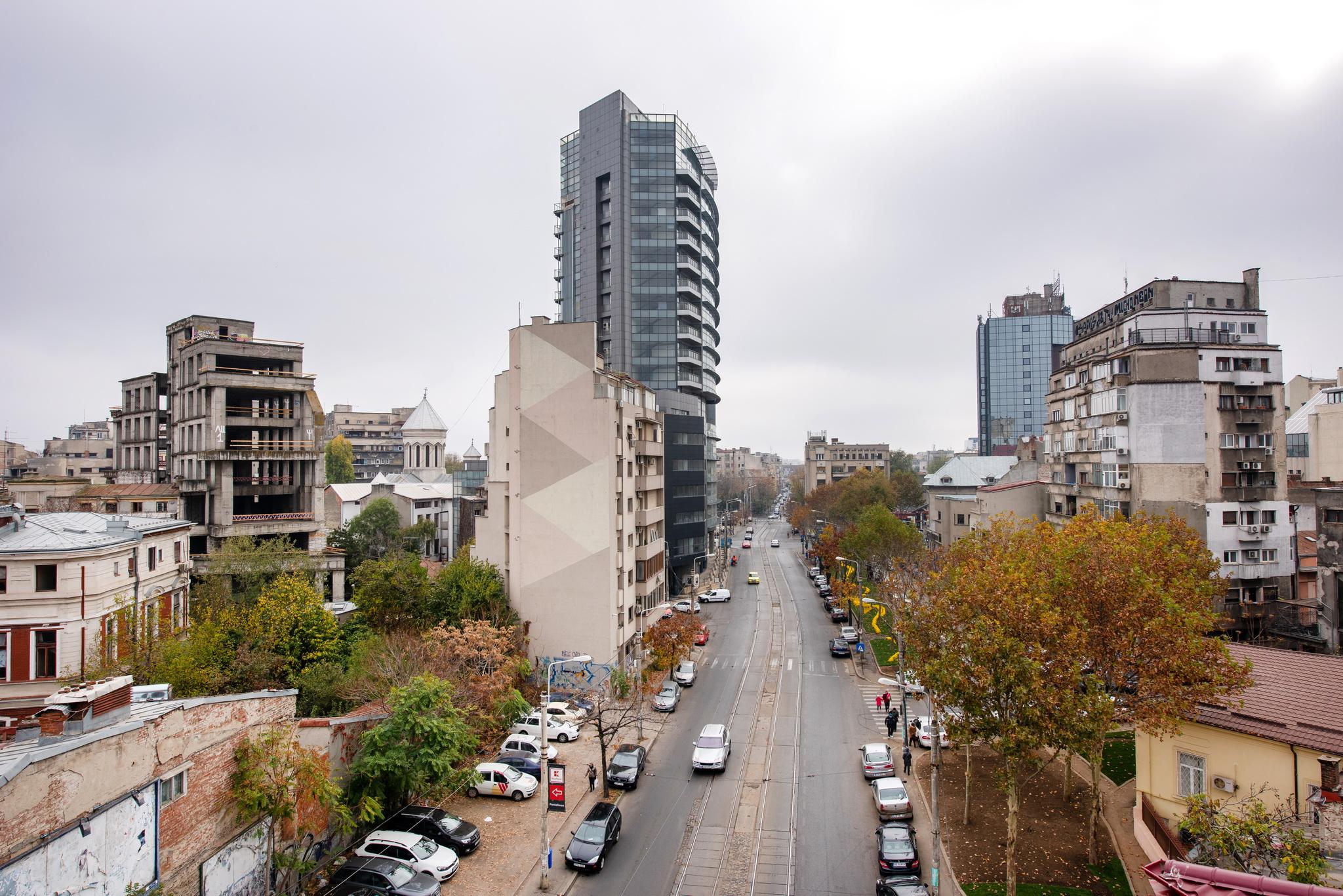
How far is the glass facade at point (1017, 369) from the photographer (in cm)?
17312

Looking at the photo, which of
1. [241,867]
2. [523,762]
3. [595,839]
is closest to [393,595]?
[523,762]

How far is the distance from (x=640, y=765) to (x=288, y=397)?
133ft

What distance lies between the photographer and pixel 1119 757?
31.0 m

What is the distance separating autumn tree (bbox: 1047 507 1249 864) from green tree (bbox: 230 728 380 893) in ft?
70.1

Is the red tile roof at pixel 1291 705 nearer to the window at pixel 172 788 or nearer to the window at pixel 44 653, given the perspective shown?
the window at pixel 172 788

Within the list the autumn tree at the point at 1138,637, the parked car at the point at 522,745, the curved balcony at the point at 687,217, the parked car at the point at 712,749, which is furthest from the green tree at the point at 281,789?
the curved balcony at the point at 687,217

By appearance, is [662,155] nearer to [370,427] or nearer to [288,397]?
[288,397]

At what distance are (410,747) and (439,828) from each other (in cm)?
297

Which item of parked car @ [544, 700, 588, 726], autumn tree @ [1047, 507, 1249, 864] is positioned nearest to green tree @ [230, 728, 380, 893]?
parked car @ [544, 700, 588, 726]

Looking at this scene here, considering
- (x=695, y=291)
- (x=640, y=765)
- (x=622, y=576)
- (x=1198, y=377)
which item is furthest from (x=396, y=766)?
(x=695, y=291)

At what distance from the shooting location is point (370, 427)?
172 m

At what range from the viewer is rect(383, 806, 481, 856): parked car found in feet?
81.7

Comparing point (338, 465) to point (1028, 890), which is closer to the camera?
point (1028, 890)

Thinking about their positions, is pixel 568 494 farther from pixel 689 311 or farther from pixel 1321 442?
pixel 1321 442
